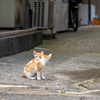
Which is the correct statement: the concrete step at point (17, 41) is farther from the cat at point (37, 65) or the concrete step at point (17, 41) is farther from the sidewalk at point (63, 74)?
the cat at point (37, 65)

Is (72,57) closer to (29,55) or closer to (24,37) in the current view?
(29,55)

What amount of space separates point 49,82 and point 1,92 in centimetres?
89

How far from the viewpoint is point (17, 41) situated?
6.41m

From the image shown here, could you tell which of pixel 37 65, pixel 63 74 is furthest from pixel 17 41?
pixel 37 65

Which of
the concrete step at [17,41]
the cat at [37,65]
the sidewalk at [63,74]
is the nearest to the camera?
the sidewalk at [63,74]

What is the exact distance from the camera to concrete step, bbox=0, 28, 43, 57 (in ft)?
19.3

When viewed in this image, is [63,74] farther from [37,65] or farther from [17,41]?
[17,41]

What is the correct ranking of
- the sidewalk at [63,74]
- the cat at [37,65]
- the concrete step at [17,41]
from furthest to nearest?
1. the concrete step at [17,41]
2. the cat at [37,65]
3. the sidewalk at [63,74]

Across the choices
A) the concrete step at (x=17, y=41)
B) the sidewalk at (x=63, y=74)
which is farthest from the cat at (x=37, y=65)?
the concrete step at (x=17, y=41)

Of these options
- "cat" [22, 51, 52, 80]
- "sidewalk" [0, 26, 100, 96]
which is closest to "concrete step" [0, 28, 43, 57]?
"sidewalk" [0, 26, 100, 96]

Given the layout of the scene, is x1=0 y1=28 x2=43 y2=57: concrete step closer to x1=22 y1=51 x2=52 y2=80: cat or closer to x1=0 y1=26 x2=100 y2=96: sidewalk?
x1=0 y1=26 x2=100 y2=96: sidewalk

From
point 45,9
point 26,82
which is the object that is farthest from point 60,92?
point 45,9

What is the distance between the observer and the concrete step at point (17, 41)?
5883 mm

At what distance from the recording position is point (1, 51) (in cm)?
574
